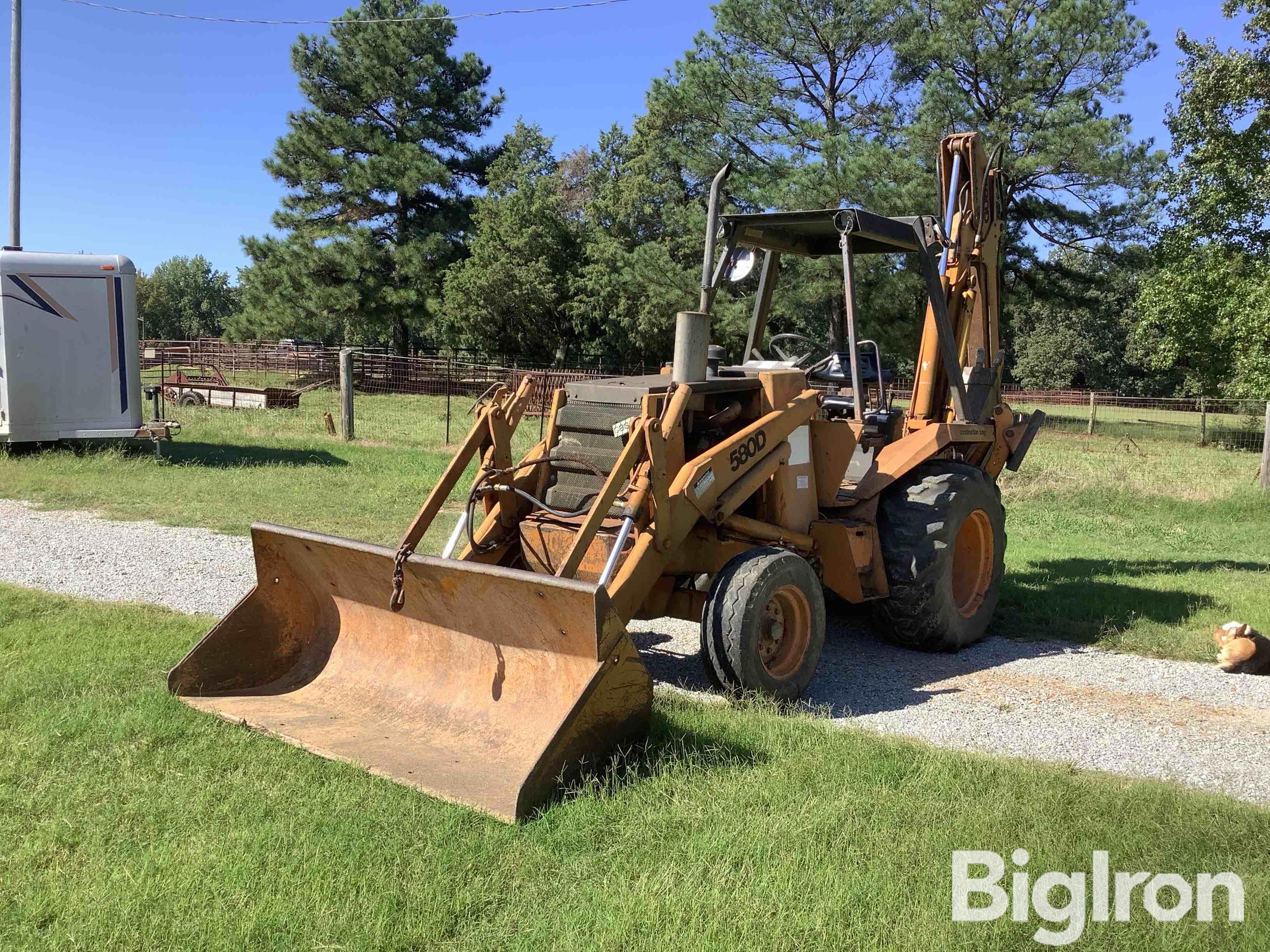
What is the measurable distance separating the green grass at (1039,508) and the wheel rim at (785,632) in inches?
105

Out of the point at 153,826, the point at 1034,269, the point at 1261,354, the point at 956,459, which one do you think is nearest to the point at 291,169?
the point at 1034,269

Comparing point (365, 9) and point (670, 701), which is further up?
point (365, 9)

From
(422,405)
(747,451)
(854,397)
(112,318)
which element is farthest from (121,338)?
(422,405)

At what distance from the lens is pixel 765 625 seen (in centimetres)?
563

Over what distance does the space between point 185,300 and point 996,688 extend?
308ft

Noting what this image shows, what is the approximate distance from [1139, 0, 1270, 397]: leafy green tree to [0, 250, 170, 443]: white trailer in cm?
2406

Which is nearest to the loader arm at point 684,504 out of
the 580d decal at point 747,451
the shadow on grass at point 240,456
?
the 580d decal at point 747,451

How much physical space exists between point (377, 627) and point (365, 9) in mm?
39568

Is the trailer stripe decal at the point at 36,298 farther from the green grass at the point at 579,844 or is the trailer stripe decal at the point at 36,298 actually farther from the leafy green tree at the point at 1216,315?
the leafy green tree at the point at 1216,315

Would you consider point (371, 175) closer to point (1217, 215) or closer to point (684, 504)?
point (1217, 215)

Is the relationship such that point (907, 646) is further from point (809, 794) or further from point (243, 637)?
point (243, 637)

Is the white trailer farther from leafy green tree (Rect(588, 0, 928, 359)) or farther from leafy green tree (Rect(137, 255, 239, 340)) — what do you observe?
leafy green tree (Rect(137, 255, 239, 340))

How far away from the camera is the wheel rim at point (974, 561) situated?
7.65m

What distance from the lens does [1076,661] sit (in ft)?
22.9
